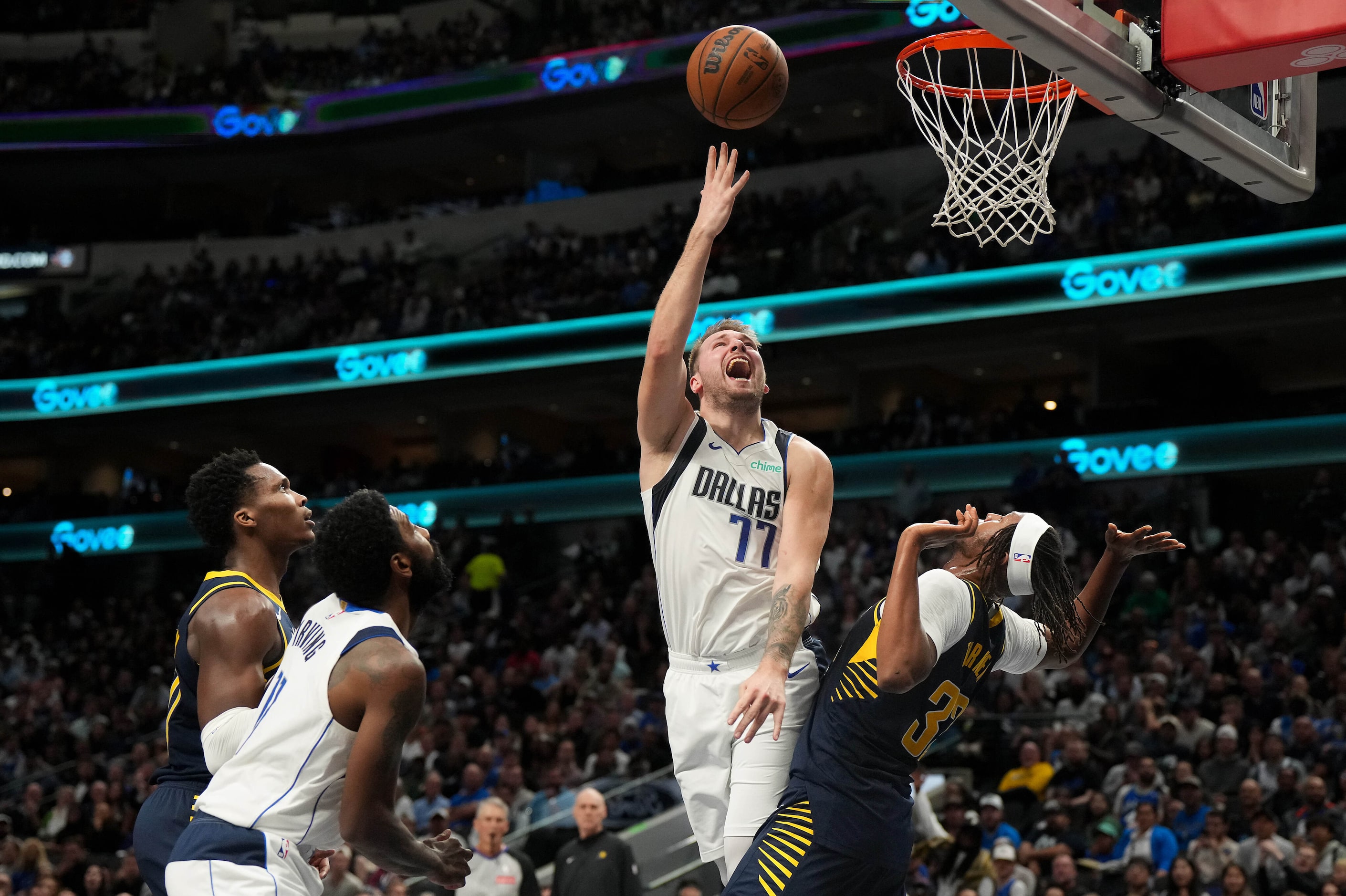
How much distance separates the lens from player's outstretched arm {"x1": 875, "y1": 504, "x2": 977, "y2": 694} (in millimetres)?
3873

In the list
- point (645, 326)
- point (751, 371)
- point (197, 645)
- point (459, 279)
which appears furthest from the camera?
point (459, 279)

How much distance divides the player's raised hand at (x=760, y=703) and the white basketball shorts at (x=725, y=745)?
0.13 m

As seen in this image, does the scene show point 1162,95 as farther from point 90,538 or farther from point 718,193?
point 90,538

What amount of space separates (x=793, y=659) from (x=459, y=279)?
885 inches

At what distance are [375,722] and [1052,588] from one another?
2258 millimetres

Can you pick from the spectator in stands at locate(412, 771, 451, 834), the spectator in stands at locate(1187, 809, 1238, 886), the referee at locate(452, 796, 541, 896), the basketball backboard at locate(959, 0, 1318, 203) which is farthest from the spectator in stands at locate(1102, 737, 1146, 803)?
the basketball backboard at locate(959, 0, 1318, 203)

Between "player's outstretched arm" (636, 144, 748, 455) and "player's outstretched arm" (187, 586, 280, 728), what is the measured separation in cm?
138

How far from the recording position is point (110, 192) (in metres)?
34.2

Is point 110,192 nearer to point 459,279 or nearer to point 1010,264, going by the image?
point 459,279

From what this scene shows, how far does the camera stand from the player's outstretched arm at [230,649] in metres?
4.24

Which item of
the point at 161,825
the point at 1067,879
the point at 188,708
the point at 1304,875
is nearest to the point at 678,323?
the point at 188,708

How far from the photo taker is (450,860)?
156 inches

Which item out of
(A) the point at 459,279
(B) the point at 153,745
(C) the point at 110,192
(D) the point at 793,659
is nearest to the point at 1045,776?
(D) the point at 793,659

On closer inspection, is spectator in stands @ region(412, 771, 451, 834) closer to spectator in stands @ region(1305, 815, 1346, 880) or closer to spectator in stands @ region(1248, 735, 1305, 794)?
spectator in stands @ region(1248, 735, 1305, 794)
